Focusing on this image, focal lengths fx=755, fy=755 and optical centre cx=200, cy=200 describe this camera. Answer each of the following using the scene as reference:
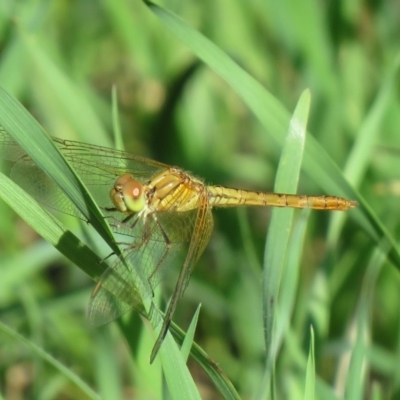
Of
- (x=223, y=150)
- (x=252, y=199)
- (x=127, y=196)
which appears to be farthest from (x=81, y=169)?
(x=223, y=150)

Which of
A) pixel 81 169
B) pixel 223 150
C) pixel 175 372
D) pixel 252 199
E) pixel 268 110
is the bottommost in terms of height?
pixel 175 372

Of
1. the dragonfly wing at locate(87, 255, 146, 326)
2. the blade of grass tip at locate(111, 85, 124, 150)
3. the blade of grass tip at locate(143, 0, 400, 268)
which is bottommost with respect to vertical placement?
the dragonfly wing at locate(87, 255, 146, 326)

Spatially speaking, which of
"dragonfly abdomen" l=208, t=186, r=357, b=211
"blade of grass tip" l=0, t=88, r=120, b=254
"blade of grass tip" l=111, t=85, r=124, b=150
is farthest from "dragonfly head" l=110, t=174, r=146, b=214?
"blade of grass tip" l=0, t=88, r=120, b=254

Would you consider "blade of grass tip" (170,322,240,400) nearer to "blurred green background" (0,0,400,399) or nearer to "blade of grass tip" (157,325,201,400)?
"blade of grass tip" (157,325,201,400)

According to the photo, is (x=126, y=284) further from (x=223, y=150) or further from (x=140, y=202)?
(x=223, y=150)

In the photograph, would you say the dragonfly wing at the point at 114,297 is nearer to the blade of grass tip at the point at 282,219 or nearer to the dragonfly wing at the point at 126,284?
the dragonfly wing at the point at 126,284

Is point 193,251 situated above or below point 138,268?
above
